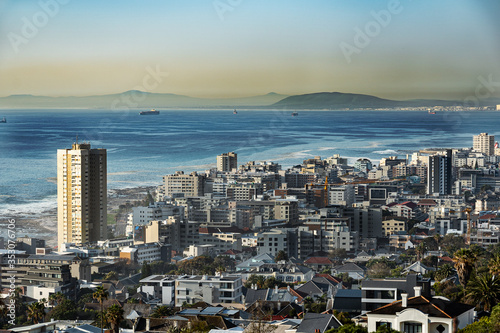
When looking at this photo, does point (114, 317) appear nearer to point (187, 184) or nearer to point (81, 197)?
point (81, 197)

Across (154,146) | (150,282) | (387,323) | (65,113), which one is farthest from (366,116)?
(387,323)

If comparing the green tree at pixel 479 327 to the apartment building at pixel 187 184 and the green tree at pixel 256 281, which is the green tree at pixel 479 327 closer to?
the green tree at pixel 256 281

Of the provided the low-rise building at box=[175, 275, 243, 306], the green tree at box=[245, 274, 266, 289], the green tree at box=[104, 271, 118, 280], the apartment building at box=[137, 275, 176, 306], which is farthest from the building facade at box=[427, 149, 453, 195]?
the low-rise building at box=[175, 275, 243, 306]

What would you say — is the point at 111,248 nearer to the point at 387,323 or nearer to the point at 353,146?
the point at 387,323

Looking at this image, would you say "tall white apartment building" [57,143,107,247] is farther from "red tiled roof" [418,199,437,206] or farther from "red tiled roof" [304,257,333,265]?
"red tiled roof" [418,199,437,206]

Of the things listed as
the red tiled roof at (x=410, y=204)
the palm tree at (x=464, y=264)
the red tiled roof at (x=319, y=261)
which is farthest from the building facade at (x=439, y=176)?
the palm tree at (x=464, y=264)

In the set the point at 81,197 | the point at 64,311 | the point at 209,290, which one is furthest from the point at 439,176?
the point at 64,311

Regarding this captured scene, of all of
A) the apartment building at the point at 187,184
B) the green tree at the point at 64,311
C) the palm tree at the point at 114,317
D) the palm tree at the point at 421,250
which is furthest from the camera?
the apartment building at the point at 187,184
